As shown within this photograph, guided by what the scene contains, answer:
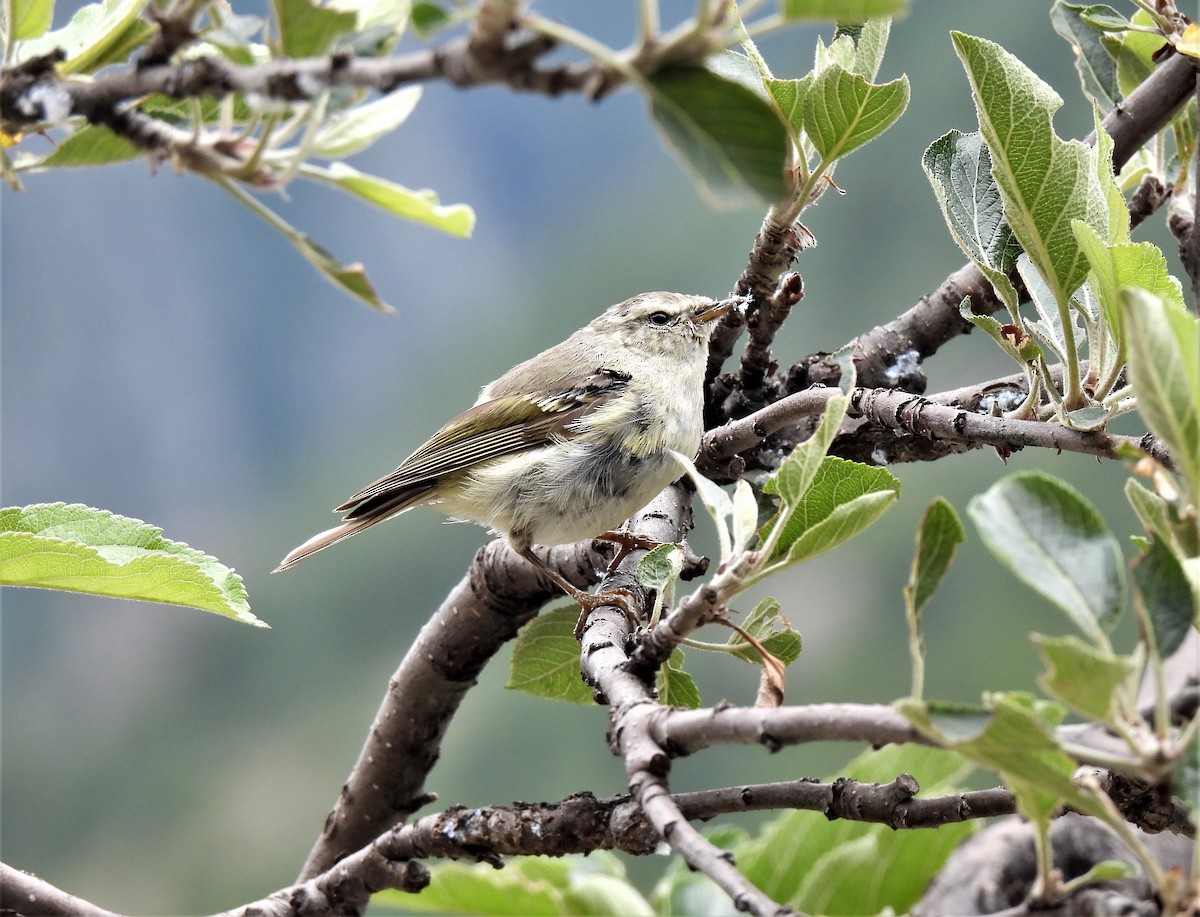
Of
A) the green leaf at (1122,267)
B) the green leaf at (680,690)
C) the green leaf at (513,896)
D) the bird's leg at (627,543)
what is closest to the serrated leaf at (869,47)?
the green leaf at (1122,267)

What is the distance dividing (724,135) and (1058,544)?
0.38 metres

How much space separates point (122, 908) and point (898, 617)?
7.10 m

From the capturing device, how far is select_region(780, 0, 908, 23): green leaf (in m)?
0.61

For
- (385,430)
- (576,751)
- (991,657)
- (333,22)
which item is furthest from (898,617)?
(333,22)

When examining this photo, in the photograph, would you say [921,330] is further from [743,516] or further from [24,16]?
[24,16]

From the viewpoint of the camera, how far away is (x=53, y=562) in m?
1.23

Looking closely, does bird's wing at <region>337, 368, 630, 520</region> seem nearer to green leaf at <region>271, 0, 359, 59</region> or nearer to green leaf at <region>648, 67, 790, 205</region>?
green leaf at <region>271, 0, 359, 59</region>

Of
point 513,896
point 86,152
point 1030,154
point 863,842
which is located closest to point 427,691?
point 513,896

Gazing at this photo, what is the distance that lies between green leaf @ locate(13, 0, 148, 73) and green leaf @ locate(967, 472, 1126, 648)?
36.7 inches

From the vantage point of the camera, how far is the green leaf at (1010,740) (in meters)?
0.70

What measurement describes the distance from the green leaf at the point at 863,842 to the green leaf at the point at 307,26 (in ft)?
5.30

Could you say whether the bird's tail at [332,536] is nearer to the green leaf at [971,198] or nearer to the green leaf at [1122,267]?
the green leaf at [971,198]

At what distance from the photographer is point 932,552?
87 cm

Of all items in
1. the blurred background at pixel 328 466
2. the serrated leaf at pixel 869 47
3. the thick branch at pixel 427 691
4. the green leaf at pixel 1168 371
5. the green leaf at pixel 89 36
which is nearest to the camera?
the green leaf at pixel 1168 371
